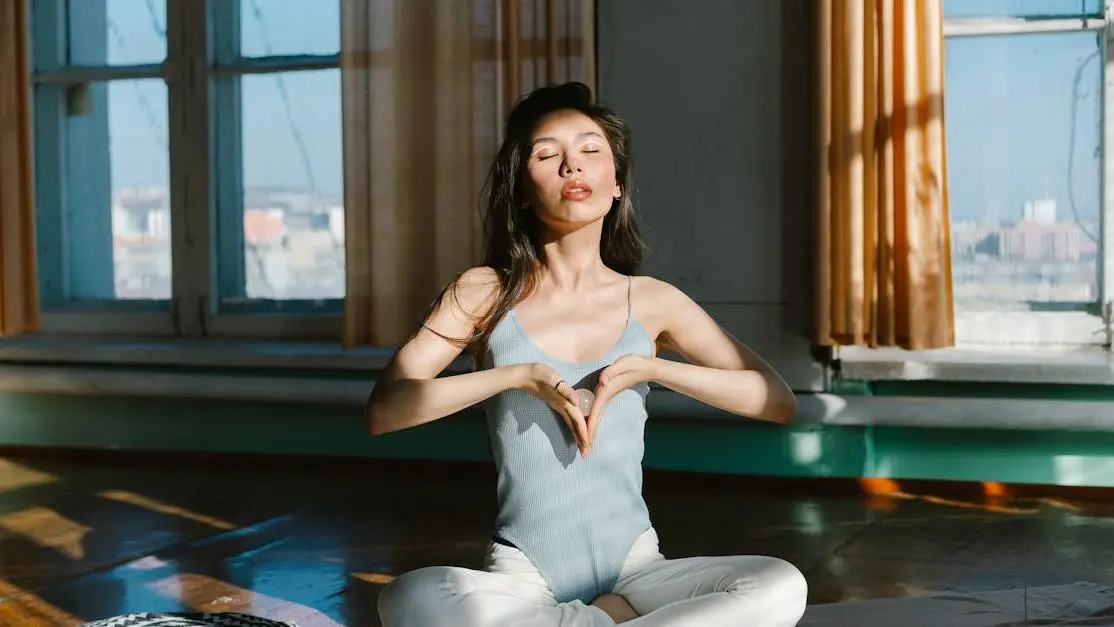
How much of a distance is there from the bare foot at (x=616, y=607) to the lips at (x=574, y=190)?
2.00 feet

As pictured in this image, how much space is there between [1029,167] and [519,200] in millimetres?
2834

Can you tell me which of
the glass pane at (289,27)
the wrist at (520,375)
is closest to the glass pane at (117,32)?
the glass pane at (289,27)

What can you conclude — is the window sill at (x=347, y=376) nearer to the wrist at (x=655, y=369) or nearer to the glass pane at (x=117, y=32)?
the glass pane at (x=117, y=32)

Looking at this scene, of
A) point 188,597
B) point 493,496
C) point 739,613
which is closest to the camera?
point 739,613

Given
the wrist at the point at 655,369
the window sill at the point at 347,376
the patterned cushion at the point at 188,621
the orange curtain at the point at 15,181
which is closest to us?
the wrist at the point at 655,369

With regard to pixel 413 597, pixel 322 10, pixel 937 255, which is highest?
pixel 322 10

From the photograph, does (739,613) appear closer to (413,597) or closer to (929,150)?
(413,597)

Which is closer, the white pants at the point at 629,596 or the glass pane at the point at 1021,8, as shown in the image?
the white pants at the point at 629,596

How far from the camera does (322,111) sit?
5.16 metres

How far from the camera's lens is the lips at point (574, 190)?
74.5 inches

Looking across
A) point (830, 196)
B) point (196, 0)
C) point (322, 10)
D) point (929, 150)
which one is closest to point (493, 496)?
point (830, 196)

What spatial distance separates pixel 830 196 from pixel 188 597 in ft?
7.91

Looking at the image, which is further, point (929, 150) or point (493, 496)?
point (493, 496)

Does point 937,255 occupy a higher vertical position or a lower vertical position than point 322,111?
lower
